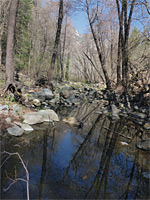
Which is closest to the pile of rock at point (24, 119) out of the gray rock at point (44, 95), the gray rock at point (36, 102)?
the gray rock at point (36, 102)

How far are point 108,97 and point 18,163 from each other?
9.70m

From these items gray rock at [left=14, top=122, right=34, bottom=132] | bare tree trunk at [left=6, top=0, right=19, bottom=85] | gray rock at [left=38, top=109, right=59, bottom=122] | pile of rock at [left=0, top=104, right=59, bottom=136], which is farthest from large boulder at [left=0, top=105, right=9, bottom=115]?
bare tree trunk at [left=6, top=0, right=19, bottom=85]

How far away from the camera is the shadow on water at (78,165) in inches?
95.8

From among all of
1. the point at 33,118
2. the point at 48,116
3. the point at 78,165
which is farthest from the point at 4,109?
A: the point at 78,165

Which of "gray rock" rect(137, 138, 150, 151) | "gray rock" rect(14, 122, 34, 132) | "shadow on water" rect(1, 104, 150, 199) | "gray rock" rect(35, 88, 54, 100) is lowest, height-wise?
"shadow on water" rect(1, 104, 150, 199)

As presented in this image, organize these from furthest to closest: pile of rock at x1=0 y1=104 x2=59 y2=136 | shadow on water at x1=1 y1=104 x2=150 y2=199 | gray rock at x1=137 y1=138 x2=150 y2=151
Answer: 1. pile of rock at x1=0 y1=104 x2=59 y2=136
2. gray rock at x1=137 y1=138 x2=150 y2=151
3. shadow on water at x1=1 y1=104 x2=150 y2=199

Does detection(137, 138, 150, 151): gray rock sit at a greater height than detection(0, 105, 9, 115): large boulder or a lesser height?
lesser

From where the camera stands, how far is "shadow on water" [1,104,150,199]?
2434 mm

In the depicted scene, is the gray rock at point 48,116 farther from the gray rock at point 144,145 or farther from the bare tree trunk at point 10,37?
the gray rock at point 144,145

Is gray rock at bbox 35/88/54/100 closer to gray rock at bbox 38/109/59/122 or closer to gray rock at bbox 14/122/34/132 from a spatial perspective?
gray rock at bbox 38/109/59/122

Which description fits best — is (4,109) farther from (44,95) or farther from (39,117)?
(44,95)

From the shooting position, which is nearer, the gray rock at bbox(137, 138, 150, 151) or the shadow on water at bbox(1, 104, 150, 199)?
the shadow on water at bbox(1, 104, 150, 199)

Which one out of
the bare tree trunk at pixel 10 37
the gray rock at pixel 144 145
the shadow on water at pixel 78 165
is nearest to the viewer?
the shadow on water at pixel 78 165

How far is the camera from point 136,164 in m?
3.38
